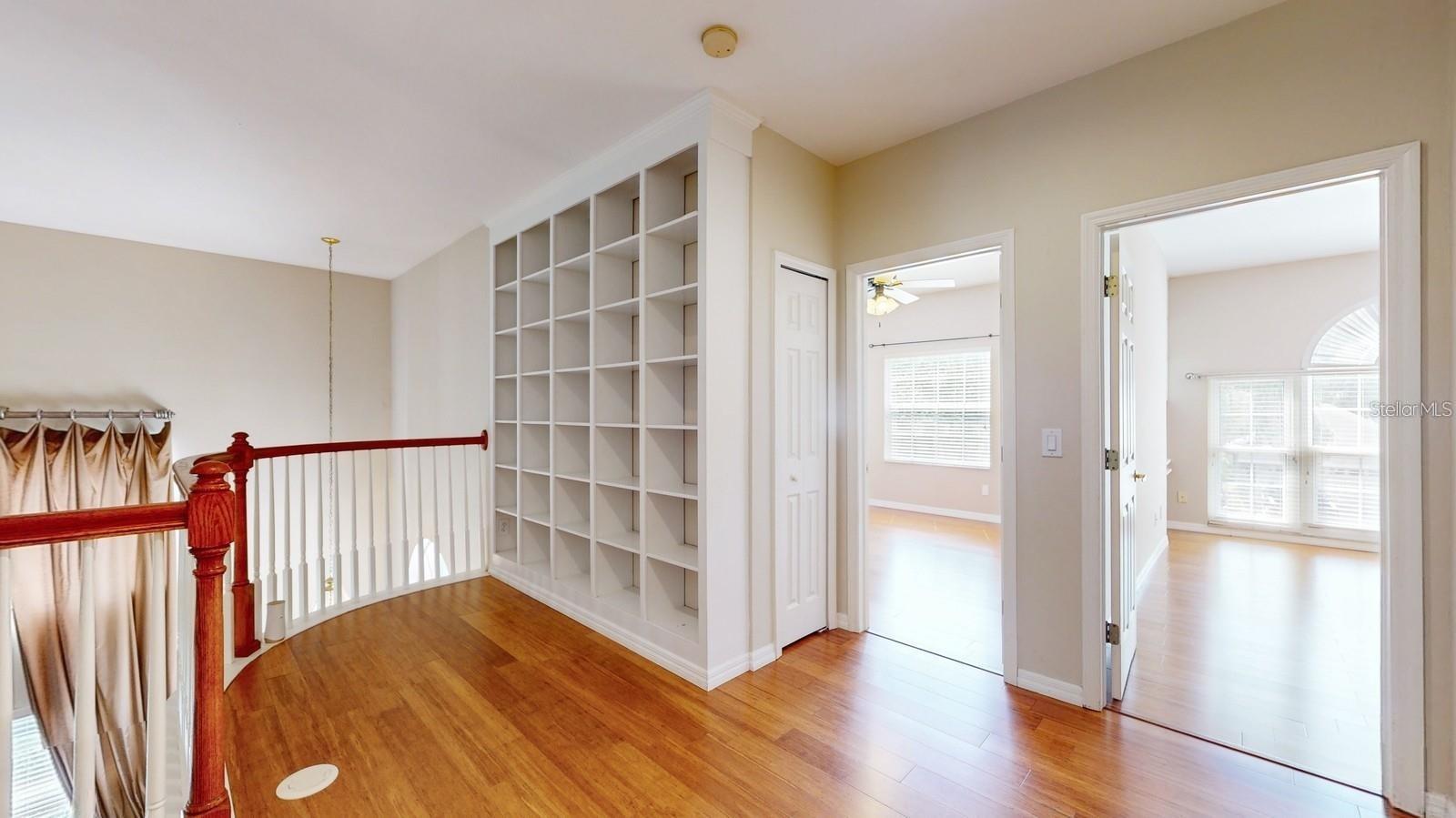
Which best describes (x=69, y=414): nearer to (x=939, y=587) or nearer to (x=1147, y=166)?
(x=939, y=587)

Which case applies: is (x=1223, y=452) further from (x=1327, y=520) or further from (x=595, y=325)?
(x=595, y=325)

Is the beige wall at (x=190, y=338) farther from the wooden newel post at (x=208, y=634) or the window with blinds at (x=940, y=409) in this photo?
the window with blinds at (x=940, y=409)

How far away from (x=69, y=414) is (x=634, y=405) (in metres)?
4.57

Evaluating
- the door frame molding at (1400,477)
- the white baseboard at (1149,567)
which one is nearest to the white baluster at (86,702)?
the door frame molding at (1400,477)

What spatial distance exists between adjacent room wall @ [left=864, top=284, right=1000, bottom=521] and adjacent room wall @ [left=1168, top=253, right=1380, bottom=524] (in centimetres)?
189

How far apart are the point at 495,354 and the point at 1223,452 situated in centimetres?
733

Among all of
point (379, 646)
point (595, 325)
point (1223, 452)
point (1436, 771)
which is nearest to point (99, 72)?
point (595, 325)

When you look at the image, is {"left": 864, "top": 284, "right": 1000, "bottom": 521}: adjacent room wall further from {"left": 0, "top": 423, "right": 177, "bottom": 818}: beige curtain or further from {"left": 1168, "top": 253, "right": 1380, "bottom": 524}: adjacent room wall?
Result: {"left": 0, "top": 423, "right": 177, "bottom": 818}: beige curtain

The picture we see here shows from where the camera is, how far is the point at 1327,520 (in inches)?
217

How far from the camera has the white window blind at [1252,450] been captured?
5.76 m

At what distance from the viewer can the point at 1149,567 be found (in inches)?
183

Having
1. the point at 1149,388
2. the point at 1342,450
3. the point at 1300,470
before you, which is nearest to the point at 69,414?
the point at 1149,388


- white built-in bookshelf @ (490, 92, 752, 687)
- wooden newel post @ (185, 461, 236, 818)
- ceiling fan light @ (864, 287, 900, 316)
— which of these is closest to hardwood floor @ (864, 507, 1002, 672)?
white built-in bookshelf @ (490, 92, 752, 687)

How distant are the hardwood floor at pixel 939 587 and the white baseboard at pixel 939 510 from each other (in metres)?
0.13
